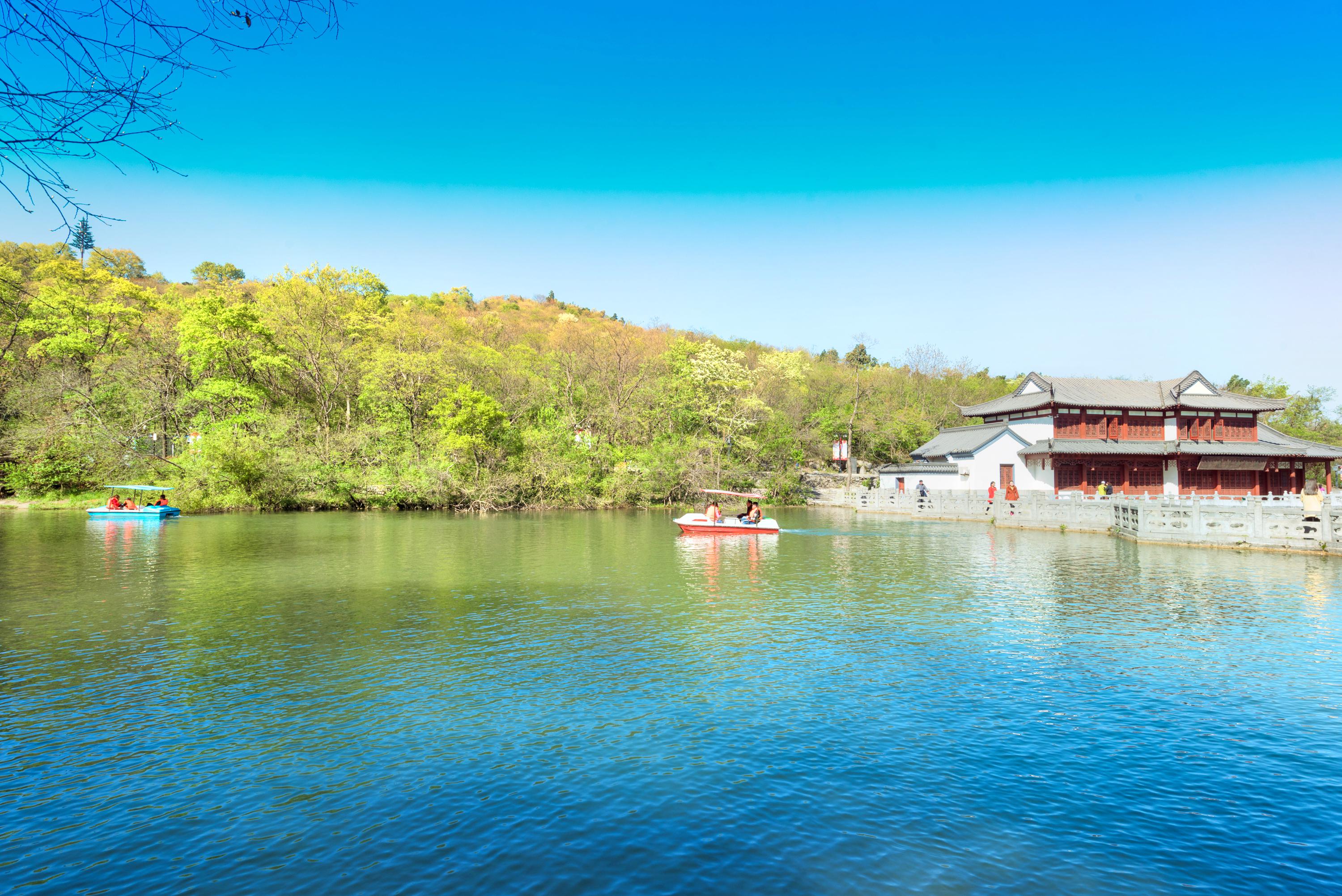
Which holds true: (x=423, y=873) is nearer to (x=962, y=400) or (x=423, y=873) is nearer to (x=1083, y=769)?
(x=1083, y=769)

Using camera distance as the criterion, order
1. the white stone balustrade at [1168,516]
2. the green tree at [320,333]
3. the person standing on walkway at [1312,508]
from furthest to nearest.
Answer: the green tree at [320,333]
the white stone balustrade at [1168,516]
the person standing on walkway at [1312,508]

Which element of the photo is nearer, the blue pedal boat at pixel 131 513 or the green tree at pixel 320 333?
the blue pedal boat at pixel 131 513

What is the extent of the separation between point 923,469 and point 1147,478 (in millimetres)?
14993

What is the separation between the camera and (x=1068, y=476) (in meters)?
52.4

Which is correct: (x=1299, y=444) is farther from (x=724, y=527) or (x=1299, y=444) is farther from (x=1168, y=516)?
(x=724, y=527)

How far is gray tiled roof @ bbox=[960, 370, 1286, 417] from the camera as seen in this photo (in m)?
52.8

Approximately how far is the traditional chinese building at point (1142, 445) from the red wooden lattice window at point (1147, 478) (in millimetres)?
63

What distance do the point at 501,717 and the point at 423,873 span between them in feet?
14.1

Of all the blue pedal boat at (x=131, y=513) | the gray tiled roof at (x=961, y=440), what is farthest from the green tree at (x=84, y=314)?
the gray tiled roof at (x=961, y=440)

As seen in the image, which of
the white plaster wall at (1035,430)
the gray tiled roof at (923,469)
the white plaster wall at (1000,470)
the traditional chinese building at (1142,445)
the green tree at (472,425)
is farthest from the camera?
the green tree at (472,425)

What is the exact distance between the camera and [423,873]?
7504 mm

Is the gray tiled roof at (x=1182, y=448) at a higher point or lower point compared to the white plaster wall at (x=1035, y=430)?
lower

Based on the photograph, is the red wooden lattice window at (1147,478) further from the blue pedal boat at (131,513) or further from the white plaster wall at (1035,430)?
the blue pedal boat at (131,513)

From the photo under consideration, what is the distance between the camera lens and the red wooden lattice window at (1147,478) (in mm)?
52906
